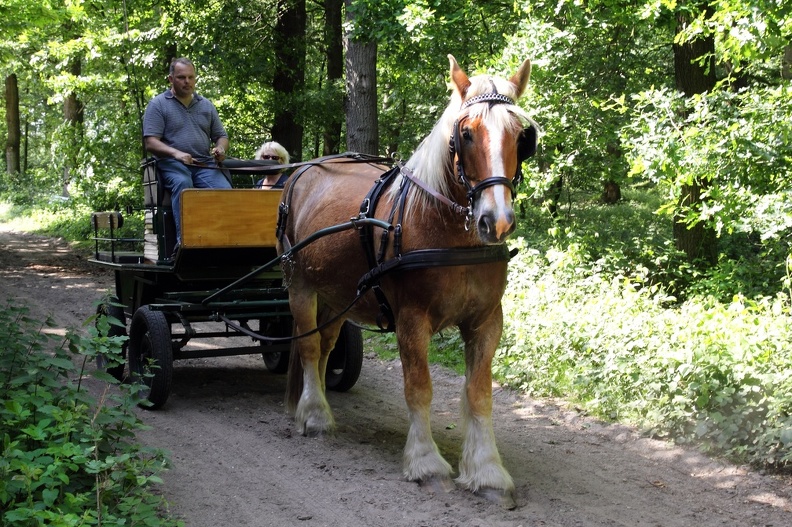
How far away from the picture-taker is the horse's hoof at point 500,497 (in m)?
4.47

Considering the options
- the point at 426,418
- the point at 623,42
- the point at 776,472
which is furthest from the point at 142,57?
the point at 776,472

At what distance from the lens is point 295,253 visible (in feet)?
19.7

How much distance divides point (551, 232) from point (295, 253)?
466 centimetres

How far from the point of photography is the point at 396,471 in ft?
16.6

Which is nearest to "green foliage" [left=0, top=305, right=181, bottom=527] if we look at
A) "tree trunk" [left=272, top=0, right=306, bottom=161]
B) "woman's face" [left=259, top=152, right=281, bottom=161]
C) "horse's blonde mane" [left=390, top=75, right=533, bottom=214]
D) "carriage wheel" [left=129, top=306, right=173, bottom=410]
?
"carriage wheel" [left=129, top=306, right=173, bottom=410]

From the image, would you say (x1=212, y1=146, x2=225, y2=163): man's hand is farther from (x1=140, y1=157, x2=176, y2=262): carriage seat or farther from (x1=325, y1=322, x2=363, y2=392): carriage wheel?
(x1=325, y1=322, x2=363, y2=392): carriage wheel

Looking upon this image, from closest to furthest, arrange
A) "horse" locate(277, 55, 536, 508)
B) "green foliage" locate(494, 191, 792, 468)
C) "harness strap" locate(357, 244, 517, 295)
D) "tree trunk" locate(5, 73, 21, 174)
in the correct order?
1. "horse" locate(277, 55, 536, 508)
2. "harness strap" locate(357, 244, 517, 295)
3. "green foliage" locate(494, 191, 792, 468)
4. "tree trunk" locate(5, 73, 21, 174)

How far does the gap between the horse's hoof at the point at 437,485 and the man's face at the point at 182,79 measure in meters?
4.12

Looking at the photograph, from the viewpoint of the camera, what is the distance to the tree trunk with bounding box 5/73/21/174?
3147cm

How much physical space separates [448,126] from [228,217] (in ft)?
8.61

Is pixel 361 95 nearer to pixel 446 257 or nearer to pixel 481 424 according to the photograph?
pixel 446 257

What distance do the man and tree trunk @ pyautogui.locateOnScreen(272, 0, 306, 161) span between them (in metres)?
7.50

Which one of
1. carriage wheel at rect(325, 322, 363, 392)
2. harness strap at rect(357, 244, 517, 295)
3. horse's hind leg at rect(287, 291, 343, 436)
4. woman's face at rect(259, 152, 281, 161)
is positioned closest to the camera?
harness strap at rect(357, 244, 517, 295)

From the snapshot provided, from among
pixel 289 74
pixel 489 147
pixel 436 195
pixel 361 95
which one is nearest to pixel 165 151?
pixel 436 195
